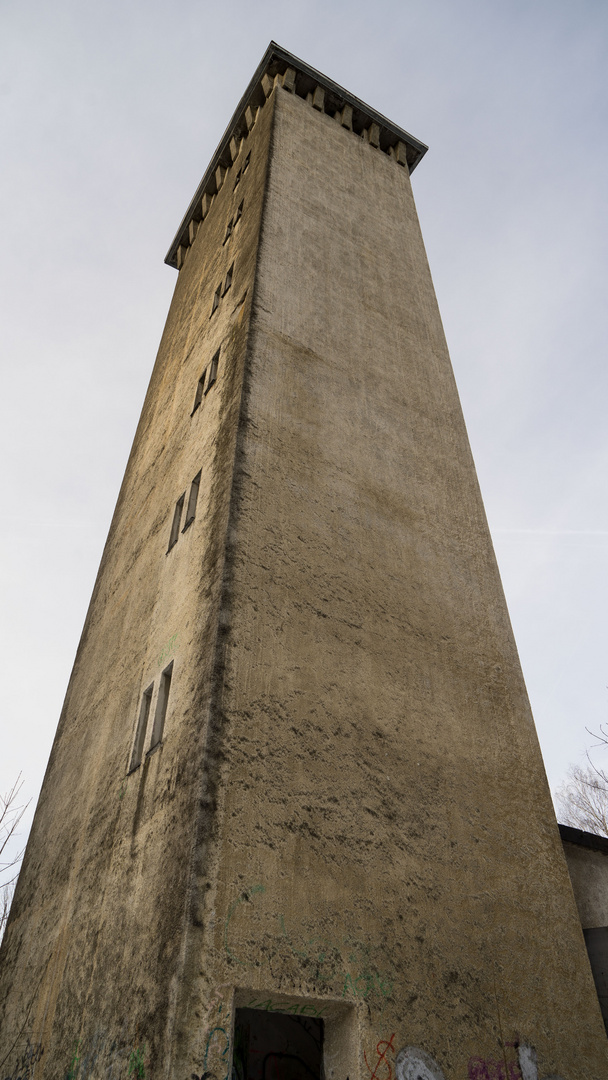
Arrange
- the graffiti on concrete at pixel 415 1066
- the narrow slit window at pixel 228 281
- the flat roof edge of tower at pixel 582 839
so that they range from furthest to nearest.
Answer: the narrow slit window at pixel 228 281, the flat roof edge of tower at pixel 582 839, the graffiti on concrete at pixel 415 1066

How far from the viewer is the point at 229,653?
343 inches

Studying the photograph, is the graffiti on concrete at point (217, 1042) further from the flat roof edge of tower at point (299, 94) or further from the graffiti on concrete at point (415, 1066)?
the flat roof edge of tower at point (299, 94)

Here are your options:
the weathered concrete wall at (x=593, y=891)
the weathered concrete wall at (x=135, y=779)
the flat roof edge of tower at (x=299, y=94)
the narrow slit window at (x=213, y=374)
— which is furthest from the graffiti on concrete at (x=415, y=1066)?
the flat roof edge of tower at (x=299, y=94)

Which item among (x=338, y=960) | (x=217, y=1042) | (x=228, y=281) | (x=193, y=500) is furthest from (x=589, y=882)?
(x=228, y=281)

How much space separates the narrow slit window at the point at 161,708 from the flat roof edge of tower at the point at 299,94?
17.8 m

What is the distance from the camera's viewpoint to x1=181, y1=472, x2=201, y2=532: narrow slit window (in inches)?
453

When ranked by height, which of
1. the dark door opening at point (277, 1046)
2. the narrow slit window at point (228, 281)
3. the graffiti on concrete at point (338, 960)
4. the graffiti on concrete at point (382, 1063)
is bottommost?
the graffiti on concrete at point (382, 1063)

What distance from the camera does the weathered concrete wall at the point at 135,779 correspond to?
7578 millimetres

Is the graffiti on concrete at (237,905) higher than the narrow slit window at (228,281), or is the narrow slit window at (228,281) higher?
the narrow slit window at (228,281)

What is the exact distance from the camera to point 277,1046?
9414mm

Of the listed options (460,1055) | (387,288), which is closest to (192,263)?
(387,288)

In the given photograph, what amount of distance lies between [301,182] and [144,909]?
601 inches

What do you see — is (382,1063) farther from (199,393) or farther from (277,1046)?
(199,393)

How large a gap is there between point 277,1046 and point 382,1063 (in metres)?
2.76
